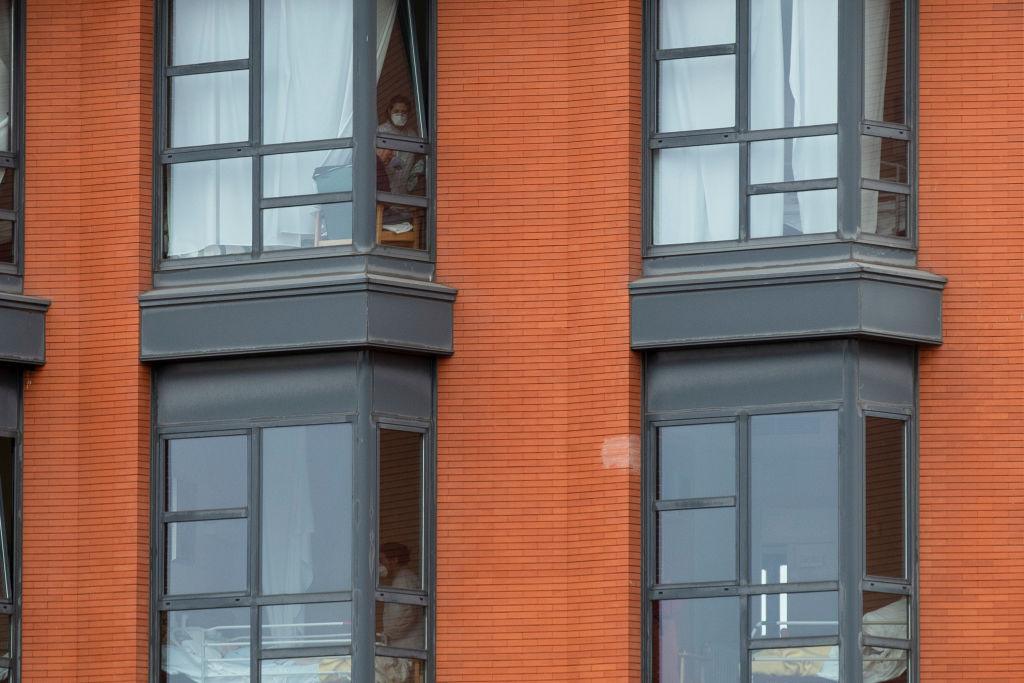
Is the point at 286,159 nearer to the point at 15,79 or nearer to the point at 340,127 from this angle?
the point at 340,127

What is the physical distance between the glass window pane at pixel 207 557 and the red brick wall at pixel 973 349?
5.37m

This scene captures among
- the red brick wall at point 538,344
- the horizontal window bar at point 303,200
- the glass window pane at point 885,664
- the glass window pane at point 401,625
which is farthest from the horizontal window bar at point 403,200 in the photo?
the glass window pane at point 885,664

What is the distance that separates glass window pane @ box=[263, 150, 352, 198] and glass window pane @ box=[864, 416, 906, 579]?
4.65m

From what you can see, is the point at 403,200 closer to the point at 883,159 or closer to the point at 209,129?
the point at 209,129

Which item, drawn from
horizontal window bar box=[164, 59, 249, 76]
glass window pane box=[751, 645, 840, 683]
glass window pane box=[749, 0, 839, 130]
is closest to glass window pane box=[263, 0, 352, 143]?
horizontal window bar box=[164, 59, 249, 76]

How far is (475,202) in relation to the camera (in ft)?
68.5

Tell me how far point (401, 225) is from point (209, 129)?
185cm

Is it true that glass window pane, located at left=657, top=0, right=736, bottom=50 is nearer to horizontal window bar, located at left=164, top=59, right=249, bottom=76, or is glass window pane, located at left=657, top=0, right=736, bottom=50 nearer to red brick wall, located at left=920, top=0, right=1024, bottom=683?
red brick wall, located at left=920, top=0, right=1024, bottom=683

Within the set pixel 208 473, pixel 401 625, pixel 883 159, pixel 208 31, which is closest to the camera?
pixel 401 625

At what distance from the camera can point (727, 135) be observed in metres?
20.4

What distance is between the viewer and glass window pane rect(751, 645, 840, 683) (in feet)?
63.2

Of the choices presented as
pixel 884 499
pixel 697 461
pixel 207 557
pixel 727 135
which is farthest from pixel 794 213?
pixel 207 557

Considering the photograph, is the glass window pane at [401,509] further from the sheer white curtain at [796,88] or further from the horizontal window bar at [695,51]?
the horizontal window bar at [695,51]

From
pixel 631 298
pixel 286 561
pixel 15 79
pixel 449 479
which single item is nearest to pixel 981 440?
pixel 631 298
